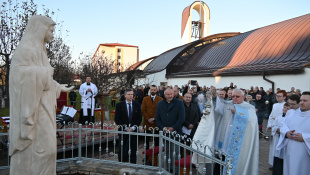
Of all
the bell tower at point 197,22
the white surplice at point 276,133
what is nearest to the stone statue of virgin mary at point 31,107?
the white surplice at point 276,133

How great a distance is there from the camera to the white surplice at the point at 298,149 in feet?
12.8

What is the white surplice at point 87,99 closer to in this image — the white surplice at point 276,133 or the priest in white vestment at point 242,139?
the priest in white vestment at point 242,139

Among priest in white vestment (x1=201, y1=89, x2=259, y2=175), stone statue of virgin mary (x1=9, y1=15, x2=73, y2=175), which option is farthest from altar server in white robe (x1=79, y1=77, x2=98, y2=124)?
stone statue of virgin mary (x1=9, y1=15, x2=73, y2=175)

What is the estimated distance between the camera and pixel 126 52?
227 ft

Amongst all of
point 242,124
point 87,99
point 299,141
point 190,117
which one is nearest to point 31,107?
point 242,124

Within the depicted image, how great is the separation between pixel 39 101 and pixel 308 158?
4.19 m

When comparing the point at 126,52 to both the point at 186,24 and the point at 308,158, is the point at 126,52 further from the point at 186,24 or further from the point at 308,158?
the point at 308,158

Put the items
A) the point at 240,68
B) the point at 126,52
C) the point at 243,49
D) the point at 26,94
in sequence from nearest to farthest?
the point at 26,94
the point at 240,68
the point at 243,49
the point at 126,52

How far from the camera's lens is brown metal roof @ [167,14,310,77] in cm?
1554

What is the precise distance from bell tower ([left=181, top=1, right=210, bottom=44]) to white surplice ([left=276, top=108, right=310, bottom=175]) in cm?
3104

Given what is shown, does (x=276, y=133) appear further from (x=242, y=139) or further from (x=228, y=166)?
(x=228, y=166)

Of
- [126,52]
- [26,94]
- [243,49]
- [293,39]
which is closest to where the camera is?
[26,94]

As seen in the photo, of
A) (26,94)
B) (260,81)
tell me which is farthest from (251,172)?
(260,81)

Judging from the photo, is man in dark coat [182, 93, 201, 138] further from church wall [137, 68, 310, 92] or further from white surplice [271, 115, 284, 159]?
church wall [137, 68, 310, 92]
